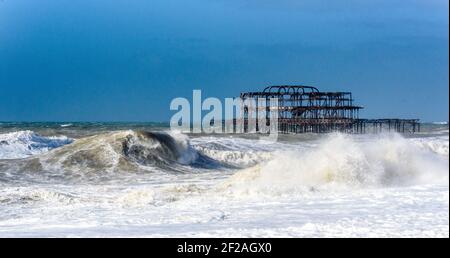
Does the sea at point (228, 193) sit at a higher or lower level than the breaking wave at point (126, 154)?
lower

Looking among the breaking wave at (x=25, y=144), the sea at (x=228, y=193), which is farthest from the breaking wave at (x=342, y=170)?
the breaking wave at (x=25, y=144)

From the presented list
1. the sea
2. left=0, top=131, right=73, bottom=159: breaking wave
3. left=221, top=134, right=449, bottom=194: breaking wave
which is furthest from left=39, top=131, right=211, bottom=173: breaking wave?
left=221, top=134, right=449, bottom=194: breaking wave

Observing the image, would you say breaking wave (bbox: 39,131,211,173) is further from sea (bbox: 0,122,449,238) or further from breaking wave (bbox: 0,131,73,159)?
breaking wave (bbox: 0,131,73,159)

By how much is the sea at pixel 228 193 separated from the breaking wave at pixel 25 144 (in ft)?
21.7

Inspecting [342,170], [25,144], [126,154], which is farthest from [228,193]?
[25,144]

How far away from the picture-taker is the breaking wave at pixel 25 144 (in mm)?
31317

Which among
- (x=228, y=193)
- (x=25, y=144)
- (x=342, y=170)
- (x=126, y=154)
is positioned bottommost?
(x=228, y=193)

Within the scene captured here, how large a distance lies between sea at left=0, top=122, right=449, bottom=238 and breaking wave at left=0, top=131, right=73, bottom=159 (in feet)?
21.7

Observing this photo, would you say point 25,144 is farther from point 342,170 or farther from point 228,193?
point 228,193

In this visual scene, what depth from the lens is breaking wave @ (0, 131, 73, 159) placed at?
3132 cm

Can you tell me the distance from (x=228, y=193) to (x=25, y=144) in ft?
76.8

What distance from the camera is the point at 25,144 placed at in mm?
34781

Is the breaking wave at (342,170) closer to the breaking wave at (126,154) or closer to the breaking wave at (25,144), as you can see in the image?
the breaking wave at (126,154)

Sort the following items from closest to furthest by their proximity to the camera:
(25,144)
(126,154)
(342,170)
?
(342,170) → (126,154) → (25,144)
